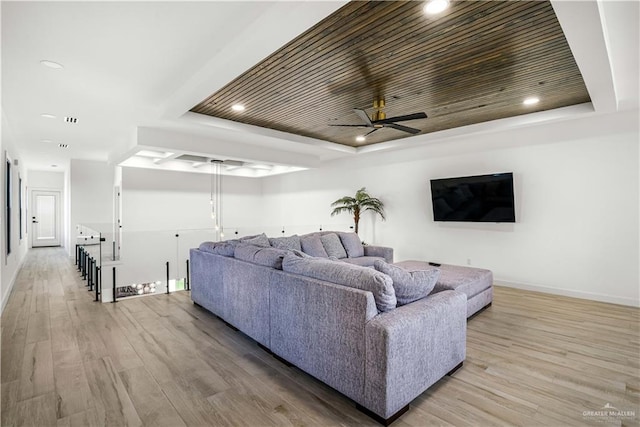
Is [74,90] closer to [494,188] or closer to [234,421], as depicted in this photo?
[234,421]

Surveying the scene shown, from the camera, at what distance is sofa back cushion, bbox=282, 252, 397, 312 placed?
2121 millimetres

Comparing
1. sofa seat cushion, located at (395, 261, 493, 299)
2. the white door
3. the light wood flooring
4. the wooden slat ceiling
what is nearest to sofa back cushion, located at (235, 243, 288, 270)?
the light wood flooring

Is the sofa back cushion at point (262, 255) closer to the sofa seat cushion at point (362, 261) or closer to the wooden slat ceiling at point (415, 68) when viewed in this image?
→ the wooden slat ceiling at point (415, 68)

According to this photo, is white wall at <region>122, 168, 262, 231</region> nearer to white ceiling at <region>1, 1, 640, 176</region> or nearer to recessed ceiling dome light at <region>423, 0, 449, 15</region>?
→ white ceiling at <region>1, 1, 640, 176</region>

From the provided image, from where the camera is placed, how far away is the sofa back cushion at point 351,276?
2.12m

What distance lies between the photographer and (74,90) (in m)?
3.64

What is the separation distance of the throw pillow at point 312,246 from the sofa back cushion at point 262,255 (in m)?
1.68

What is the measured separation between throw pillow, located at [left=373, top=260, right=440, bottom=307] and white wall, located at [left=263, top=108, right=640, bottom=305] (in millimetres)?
3647

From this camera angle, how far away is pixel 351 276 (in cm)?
228

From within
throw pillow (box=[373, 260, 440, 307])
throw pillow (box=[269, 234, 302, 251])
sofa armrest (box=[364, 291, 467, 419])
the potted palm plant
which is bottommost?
sofa armrest (box=[364, 291, 467, 419])

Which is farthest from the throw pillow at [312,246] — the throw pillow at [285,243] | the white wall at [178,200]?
the white wall at [178,200]

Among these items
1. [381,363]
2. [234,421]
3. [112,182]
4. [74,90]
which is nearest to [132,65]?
[74,90]

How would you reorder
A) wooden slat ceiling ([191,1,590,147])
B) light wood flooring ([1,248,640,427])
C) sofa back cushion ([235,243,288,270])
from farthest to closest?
sofa back cushion ([235,243,288,270]) → wooden slat ceiling ([191,1,590,147]) → light wood flooring ([1,248,640,427])

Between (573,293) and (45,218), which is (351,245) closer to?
(573,293)
